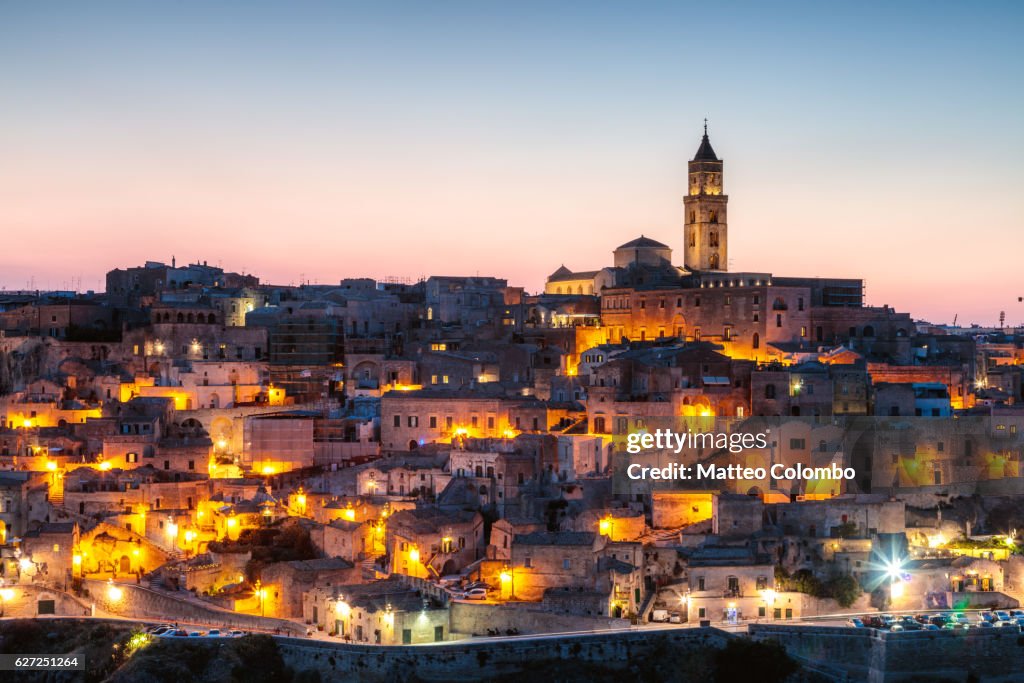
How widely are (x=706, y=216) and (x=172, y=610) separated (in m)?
32.1

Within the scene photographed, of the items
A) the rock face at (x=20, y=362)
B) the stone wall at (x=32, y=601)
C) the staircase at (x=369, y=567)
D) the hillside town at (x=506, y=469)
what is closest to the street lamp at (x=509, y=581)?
the hillside town at (x=506, y=469)

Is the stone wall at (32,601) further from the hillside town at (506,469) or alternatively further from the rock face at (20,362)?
the rock face at (20,362)

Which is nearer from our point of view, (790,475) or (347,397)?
(790,475)

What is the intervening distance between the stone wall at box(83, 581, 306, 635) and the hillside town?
0.24ft

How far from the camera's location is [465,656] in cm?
2573

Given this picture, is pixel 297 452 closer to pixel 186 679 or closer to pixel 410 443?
pixel 410 443

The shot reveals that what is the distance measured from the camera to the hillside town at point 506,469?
2811 centimetres

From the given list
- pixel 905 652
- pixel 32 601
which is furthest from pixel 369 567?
pixel 905 652

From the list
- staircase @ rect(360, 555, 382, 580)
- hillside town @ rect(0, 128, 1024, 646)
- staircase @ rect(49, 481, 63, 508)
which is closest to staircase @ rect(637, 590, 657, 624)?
hillside town @ rect(0, 128, 1024, 646)

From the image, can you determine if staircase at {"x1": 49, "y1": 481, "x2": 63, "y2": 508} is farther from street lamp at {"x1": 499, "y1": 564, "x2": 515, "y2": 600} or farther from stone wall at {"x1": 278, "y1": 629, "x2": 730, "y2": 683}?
street lamp at {"x1": 499, "y1": 564, "x2": 515, "y2": 600}

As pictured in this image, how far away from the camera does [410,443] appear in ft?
125

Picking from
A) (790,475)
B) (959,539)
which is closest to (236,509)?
(790,475)

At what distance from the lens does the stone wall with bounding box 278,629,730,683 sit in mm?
25641

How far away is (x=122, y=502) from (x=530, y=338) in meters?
18.6
